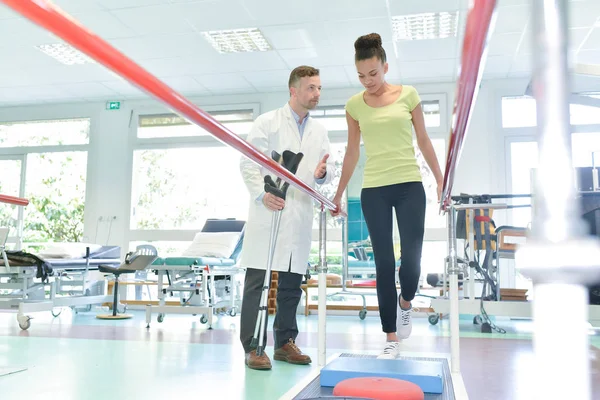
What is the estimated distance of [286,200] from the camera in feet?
9.34

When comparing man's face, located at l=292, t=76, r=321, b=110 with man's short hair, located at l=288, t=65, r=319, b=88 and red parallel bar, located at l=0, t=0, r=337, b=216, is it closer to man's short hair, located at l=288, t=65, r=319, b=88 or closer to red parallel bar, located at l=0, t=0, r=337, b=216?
man's short hair, located at l=288, t=65, r=319, b=88

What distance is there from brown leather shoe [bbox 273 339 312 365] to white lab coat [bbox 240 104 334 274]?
370mm

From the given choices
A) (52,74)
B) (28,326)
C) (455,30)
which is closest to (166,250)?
(52,74)

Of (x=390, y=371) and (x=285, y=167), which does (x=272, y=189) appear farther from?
(x=390, y=371)

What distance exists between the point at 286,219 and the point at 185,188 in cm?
531

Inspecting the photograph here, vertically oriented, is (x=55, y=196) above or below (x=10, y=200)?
above

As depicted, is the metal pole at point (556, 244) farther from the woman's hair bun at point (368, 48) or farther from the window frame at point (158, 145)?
the window frame at point (158, 145)

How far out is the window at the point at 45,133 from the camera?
8320 mm

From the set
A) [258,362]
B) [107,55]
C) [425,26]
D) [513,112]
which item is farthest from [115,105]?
[107,55]

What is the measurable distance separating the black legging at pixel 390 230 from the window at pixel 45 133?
6.88m

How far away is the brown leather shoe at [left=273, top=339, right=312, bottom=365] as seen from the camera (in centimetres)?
266

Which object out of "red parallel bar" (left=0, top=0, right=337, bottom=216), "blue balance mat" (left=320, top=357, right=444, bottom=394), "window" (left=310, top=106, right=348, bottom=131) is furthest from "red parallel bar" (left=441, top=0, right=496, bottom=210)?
"window" (left=310, top=106, right=348, bottom=131)

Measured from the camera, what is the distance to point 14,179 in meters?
8.55

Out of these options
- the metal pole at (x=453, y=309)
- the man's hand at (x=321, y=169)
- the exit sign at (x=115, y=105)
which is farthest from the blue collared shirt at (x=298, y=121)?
the exit sign at (x=115, y=105)
